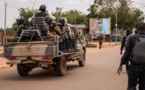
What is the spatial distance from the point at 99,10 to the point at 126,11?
7039 mm

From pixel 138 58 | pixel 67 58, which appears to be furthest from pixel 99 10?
pixel 138 58

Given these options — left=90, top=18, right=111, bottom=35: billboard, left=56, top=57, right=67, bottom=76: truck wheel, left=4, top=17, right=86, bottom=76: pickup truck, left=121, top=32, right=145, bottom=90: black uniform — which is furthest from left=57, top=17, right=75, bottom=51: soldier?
left=90, top=18, right=111, bottom=35: billboard

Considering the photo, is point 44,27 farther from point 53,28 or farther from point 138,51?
point 138,51

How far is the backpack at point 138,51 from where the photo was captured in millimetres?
5035

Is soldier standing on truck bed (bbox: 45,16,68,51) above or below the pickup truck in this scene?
above

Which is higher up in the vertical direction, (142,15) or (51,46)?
(142,15)

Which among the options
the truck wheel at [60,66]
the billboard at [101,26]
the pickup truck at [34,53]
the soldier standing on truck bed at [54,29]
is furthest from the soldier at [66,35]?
the billboard at [101,26]

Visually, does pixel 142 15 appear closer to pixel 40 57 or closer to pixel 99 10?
pixel 99 10

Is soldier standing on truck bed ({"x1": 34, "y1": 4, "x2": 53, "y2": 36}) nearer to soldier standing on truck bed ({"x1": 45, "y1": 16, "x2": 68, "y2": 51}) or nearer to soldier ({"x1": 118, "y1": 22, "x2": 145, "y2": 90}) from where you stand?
soldier standing on truck bed ({"x1": 45, "y1": 16, "x2": 68, "y2": 51})

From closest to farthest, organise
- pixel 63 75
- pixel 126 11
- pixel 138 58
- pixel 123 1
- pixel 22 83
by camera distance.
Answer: pixel 138 58, pixel 22 83, pixel 63 75, pixel 126 11, pixel 123 1

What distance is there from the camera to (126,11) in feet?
219

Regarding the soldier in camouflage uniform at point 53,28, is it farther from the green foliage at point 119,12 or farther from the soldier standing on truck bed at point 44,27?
the green foliage at point 119,12

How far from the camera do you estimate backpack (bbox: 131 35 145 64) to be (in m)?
5.04

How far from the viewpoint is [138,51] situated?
5070 mm
